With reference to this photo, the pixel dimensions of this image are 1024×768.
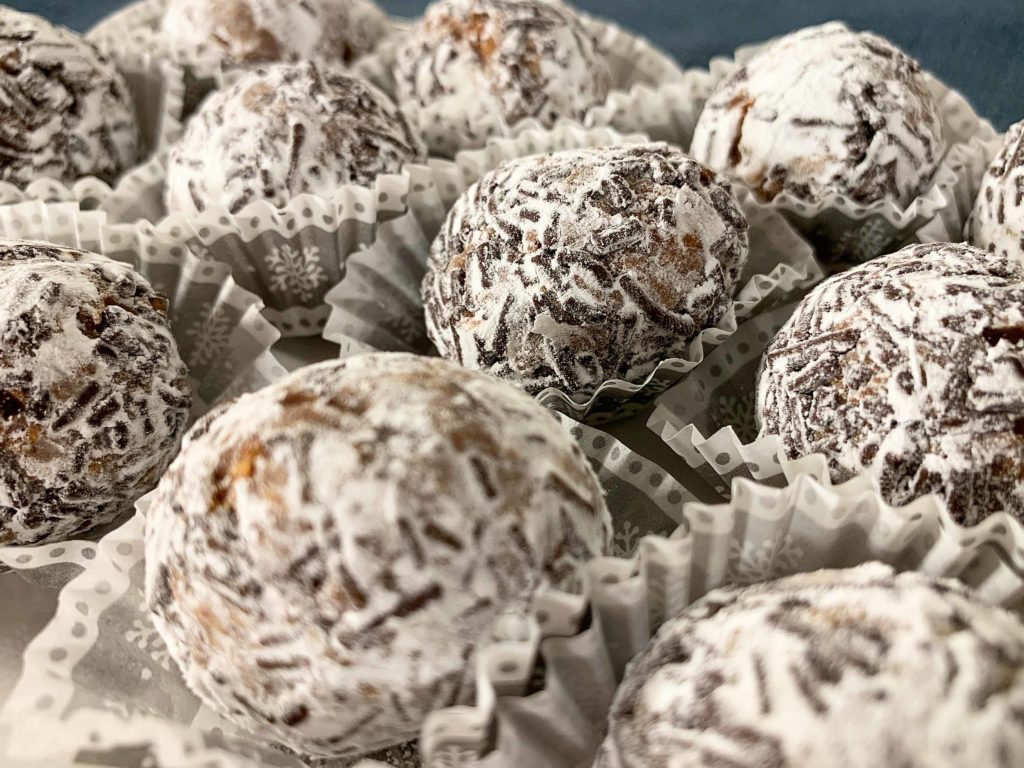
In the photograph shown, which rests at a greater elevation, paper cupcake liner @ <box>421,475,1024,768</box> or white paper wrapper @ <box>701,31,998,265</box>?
white paper wrapper @ <box>701,31,998,265</box>

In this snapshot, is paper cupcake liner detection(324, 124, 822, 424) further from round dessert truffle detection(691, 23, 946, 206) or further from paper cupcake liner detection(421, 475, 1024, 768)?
paper cupcake liner detection(421, 475, 1024, 768)

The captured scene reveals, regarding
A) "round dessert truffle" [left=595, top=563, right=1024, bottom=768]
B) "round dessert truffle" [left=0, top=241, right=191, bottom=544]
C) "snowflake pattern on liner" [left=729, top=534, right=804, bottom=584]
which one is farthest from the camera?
"round dessert truffle" [left=0, top=241, right=191, bottom=544]

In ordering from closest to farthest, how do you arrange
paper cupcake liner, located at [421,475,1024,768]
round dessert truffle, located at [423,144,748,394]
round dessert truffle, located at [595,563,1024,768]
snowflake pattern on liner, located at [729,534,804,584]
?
round dessert truffle, located at [595,563,1024,768], paper cupcake liner, located at [421,475,1024,768], snowflake pattern on liner, located at [729,534,804,584], round dessert truffle, located at [423,144,748,394]

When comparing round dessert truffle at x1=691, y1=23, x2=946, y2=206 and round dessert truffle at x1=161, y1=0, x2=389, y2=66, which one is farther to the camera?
round dessert truffle at x1=161, y1=0, x2=389, y2=66

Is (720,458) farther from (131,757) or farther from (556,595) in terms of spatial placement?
→ (131,757)

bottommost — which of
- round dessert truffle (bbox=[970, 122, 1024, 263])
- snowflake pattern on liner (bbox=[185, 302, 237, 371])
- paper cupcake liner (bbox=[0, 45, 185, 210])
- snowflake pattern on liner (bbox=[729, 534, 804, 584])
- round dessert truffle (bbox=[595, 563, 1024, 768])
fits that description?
snowflake pattern on liner (bbox=[185, 302, 237, 371])

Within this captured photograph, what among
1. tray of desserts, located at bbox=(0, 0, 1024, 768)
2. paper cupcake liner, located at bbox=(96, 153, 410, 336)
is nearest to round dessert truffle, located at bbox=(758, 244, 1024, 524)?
tray of desserts, located at bbox=(0, 0, 1024, 768)

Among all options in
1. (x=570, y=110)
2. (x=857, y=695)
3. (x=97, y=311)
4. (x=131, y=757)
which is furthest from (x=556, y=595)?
(x=570, y=110)

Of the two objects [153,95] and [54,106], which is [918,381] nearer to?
[54,106]
